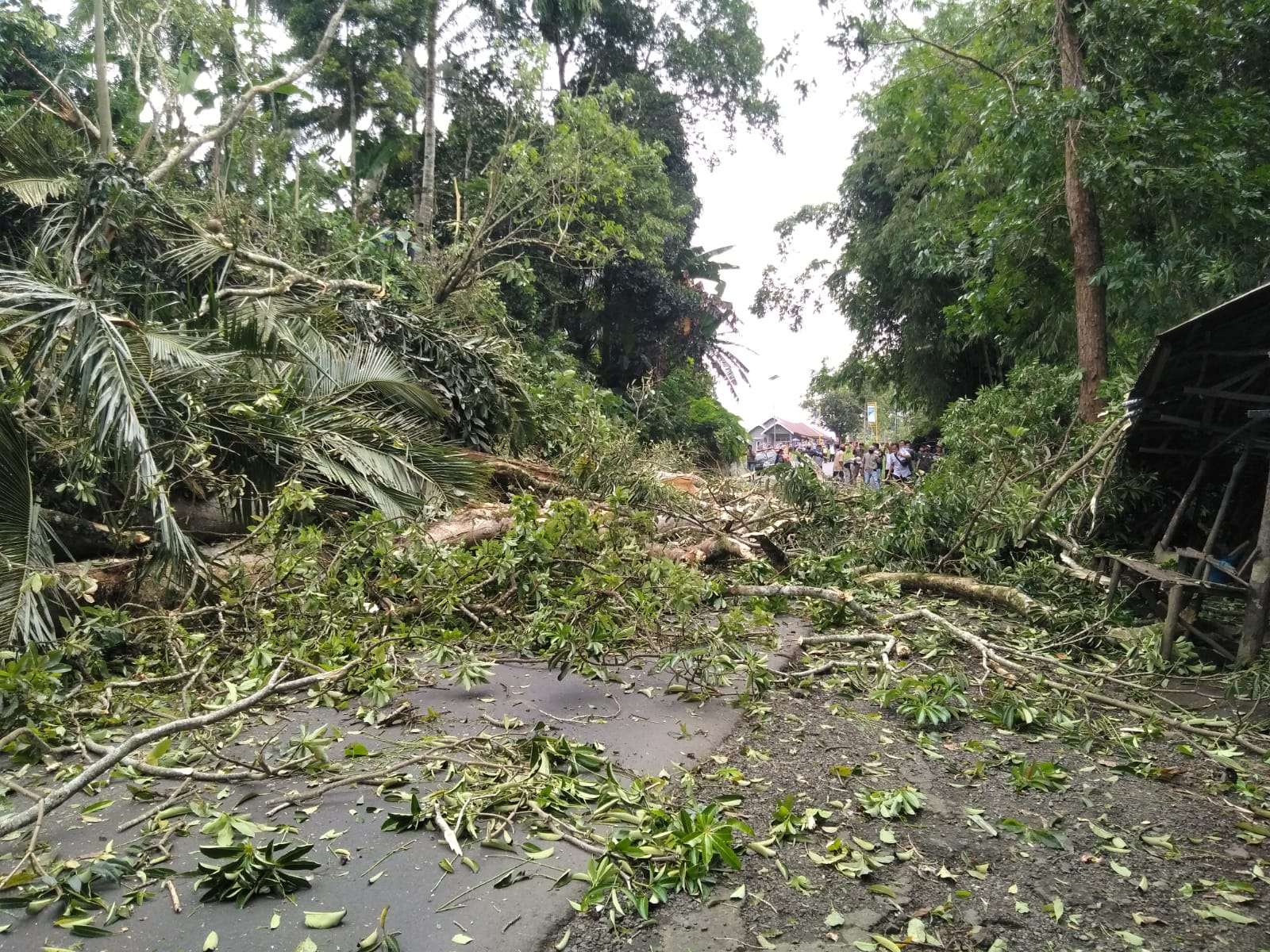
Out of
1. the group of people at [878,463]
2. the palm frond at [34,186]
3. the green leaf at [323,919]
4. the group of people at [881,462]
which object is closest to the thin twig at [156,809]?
the green leaf at [323,919]

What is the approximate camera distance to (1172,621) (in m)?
3.96

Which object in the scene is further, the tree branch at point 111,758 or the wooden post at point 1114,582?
the wooden post at point 1114,582

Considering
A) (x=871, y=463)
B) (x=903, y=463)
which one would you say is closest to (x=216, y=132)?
(x=903, y=463)

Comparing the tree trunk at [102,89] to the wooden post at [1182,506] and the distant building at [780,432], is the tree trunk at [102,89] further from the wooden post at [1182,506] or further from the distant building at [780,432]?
the distant building at [780,432]

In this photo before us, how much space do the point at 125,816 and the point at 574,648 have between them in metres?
2.00

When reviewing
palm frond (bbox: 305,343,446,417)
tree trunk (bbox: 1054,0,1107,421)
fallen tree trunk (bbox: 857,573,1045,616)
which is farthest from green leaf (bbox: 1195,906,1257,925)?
tree trunk (bbox: 1054,0,1107,421)

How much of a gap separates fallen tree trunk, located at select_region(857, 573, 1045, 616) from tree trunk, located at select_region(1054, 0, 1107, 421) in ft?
11.4

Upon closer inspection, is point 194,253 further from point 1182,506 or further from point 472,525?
point 1182,506

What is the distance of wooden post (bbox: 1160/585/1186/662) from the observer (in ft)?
12.9

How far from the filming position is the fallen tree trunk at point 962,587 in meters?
5.02

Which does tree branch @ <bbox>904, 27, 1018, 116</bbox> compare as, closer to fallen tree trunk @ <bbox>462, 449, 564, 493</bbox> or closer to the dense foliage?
the dense foliage

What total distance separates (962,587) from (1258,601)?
6.85ft

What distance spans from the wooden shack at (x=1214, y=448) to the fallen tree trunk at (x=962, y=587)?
0.64m

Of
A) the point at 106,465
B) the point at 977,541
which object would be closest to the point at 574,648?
the point at 106,465
